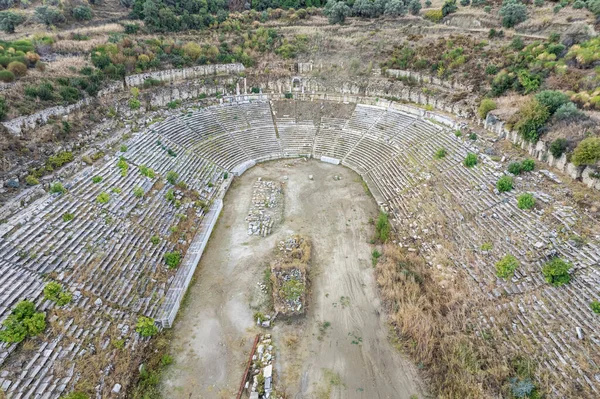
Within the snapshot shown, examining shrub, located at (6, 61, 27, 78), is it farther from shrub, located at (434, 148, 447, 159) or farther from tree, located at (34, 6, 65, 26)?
shrub, located at (434, 148, 447, 159)

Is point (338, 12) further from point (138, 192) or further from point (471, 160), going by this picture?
point (138, 192)

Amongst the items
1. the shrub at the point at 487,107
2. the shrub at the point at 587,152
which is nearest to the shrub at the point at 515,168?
the shrub at the point at 587,152

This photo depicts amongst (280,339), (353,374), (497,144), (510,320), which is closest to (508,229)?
(510,320)

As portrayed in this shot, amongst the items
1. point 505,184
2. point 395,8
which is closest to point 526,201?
point 505,184

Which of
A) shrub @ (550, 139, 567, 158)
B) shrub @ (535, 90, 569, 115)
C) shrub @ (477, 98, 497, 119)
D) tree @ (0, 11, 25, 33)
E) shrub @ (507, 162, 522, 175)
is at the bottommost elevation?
shrub @ (507, 162, 522, 175)

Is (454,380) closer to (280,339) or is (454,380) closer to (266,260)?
(280,339)

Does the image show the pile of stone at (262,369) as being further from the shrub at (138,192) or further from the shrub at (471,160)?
the shrub at (471,160)

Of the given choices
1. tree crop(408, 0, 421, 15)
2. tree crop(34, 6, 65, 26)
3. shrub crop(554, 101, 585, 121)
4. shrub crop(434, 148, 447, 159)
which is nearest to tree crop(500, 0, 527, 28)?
tree crop(408, 0, 421, 15)
